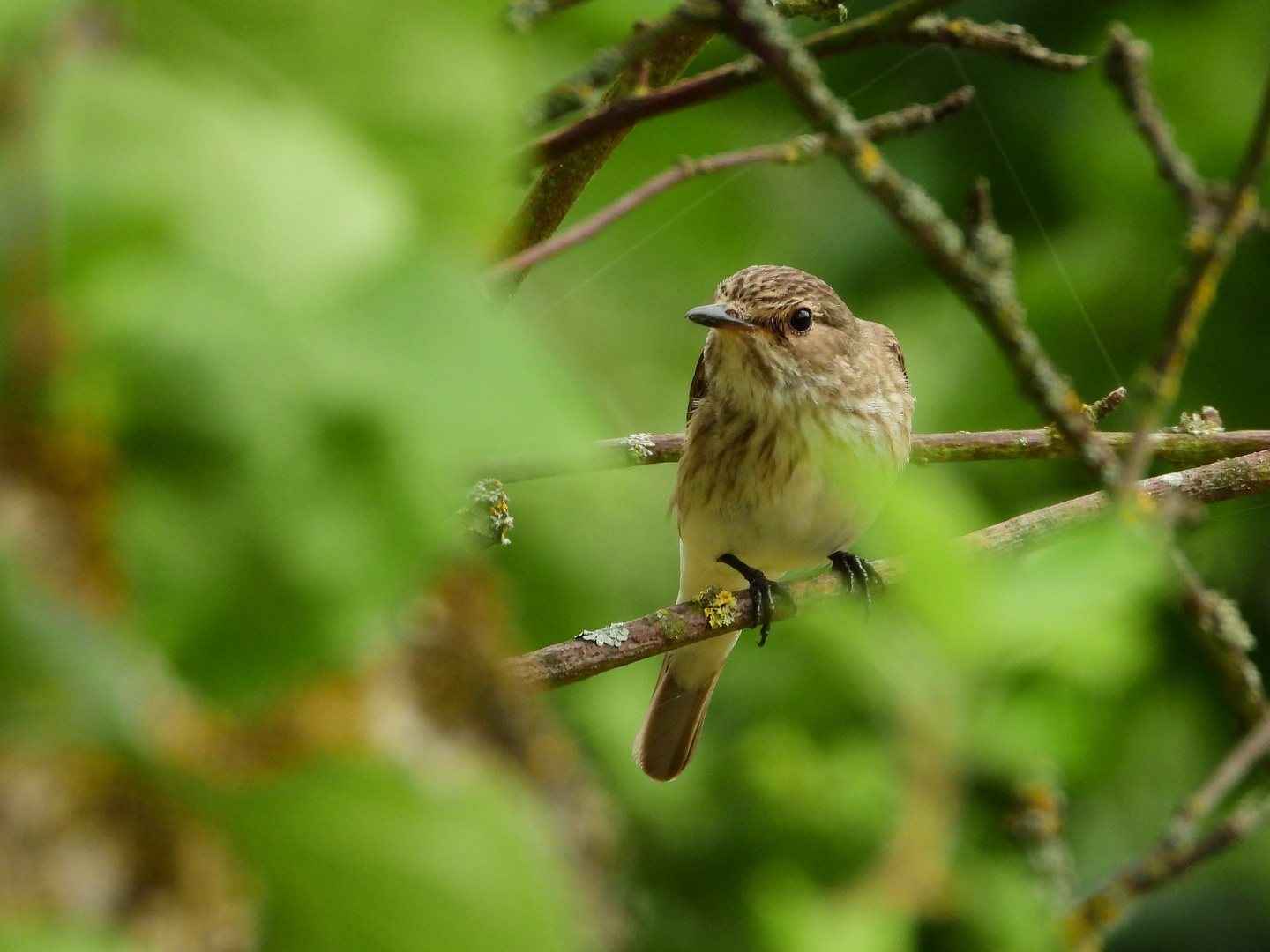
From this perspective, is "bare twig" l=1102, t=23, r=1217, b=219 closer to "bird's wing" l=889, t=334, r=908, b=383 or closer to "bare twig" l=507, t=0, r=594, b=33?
"bare twig" l=507, t=0, r=594, b=33

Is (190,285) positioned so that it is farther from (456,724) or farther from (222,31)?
(456,724)

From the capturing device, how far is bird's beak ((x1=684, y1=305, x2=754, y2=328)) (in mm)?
3443

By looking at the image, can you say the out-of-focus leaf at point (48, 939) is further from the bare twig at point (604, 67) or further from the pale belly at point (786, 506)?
the pale belly at point (786, 506)

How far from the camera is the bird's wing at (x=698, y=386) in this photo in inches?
160

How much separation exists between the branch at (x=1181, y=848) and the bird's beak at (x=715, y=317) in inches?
78.6

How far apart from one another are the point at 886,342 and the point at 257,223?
3686 mm

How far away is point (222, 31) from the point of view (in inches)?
27.0

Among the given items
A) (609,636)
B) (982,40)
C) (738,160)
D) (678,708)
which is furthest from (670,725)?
(982,40)

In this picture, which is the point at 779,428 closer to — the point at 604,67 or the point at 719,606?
the point at 719,606

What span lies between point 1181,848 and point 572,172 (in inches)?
52.2

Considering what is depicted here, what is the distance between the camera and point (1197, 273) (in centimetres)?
140

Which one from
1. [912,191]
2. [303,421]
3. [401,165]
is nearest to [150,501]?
[303,421]

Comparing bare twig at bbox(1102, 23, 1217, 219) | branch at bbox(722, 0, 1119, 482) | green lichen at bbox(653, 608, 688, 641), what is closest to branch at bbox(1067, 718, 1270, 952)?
branch at bbox(722, 0, 1119, 482)

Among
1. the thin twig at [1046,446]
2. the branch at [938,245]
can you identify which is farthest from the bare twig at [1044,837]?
the thin twig at [1046,446]
